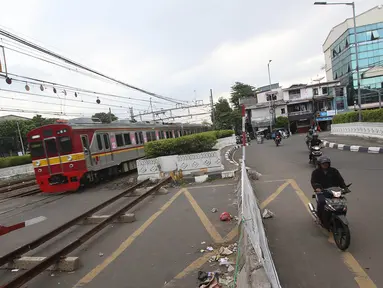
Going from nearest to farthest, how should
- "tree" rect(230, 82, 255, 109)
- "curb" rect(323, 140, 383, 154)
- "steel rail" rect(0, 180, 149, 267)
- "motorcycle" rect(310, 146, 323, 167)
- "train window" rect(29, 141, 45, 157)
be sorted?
"steel rail" rect(0, 180, 149, 267) → "motorcycle" rect(310, 146, 323, 167) → "train window" rect(29, 141, 45, 157) → "curb" rect(323, 140, 383, 154) → "tree" rect(230, 82, 255, 109)

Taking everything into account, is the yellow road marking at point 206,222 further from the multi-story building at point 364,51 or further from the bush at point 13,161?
the multi-story building at point 364,51

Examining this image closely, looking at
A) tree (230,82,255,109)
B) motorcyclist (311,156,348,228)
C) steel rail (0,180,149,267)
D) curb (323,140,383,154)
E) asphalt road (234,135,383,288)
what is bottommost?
curb (323,140,383,154)

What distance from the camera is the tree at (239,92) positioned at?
196 ft

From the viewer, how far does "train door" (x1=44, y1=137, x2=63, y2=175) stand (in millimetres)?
12062

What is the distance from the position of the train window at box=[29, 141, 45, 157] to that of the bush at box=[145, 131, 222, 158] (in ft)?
14.0

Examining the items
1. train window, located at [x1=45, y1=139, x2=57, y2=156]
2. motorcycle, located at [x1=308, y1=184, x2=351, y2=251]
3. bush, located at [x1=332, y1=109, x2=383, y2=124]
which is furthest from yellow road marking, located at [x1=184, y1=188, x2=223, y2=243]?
bush, located at [x1=332, y1=109, x2=383, y2=124]

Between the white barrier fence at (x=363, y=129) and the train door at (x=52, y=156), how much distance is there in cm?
1688

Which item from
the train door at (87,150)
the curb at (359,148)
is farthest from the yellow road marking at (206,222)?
the curb at (359,148)

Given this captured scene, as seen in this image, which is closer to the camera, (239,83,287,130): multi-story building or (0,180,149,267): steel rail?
(0,180,149,267): steel rail

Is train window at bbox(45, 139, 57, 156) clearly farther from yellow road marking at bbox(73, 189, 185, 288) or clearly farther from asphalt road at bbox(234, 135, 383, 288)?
asphalt road at bbox(234, 135, 383, 288)

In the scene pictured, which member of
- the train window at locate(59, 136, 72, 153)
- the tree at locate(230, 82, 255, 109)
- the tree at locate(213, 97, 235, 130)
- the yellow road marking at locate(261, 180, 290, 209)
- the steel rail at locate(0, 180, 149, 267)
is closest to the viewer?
the steel rail at locate(0, 180, 149, 267)

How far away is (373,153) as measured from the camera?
13242 millimetres

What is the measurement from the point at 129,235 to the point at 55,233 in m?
1.66

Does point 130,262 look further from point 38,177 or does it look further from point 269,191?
point 38,177
